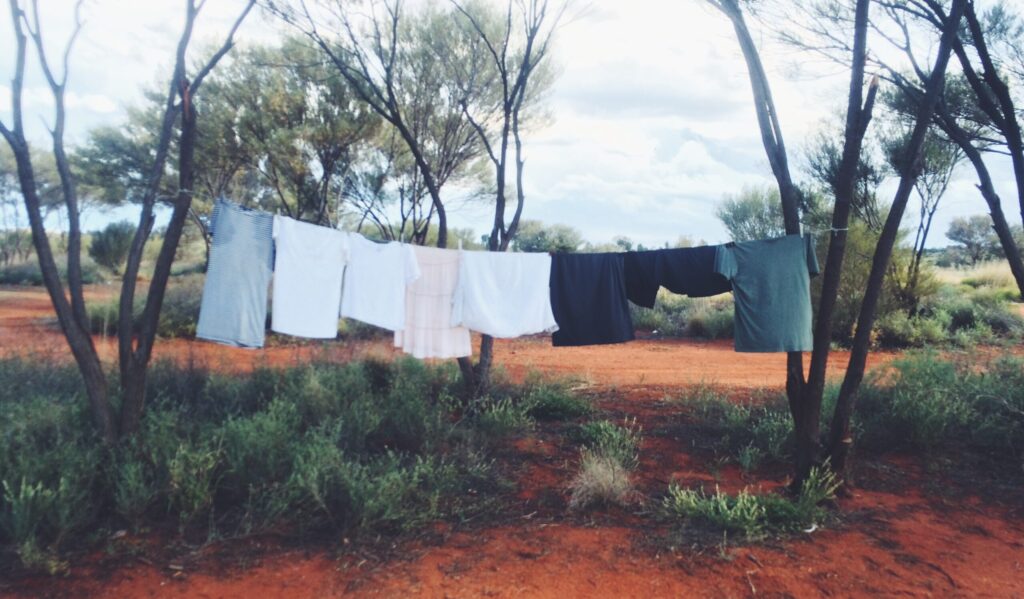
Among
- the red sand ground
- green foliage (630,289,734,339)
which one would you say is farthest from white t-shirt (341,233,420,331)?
green foliage (630,289,734,339)

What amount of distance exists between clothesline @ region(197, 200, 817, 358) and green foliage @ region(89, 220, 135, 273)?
76.8 ft

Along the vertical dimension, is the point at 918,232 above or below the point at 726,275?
above

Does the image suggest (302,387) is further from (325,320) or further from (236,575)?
(236,575)

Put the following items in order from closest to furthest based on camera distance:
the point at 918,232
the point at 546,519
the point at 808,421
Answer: the point at 546,519 < the point at 808,421 < the point at 918,232

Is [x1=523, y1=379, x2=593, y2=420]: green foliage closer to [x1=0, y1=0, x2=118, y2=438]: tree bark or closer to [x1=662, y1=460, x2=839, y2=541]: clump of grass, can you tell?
[x1=662, y1=460, x2=839, y2=541]: clump of grass

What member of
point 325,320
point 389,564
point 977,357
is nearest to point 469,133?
point 325,320

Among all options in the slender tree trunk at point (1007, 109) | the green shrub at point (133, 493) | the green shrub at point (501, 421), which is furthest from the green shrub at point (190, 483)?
the slender tree trunk at point (1007, 109)

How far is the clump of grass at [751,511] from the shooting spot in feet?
15.5

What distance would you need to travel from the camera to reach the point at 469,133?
1479cm

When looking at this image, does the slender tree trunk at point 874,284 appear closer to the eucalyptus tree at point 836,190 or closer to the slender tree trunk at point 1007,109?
the eucalyptus tree at point 836,190

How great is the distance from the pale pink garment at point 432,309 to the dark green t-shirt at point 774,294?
2574 mm

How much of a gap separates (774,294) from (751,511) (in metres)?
1.89

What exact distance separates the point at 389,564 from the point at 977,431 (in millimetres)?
6080

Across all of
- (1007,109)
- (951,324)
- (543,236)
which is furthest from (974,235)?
(1007,109)
